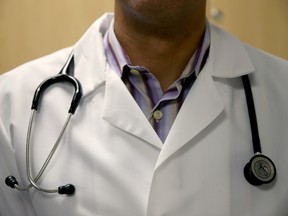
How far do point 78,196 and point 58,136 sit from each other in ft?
0.45

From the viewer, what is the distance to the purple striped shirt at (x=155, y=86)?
31.1 inches

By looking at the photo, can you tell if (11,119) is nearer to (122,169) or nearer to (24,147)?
(24,147)

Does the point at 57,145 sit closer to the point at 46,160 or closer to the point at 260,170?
the point at 46,160

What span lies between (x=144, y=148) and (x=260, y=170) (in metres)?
0.24

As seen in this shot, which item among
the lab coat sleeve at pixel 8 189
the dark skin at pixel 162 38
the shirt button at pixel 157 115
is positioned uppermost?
the dark skin at pixel 162 38

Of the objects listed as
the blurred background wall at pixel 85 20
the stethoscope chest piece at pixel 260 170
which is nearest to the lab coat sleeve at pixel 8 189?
the stethoscope chest piece at pixel 260 170

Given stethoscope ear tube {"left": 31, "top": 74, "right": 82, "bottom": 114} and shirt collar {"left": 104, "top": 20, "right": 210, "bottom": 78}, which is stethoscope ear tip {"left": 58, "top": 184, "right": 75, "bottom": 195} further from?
shirt collar {"left": 104, "top": 20, "right": 210, "bottom": 78}

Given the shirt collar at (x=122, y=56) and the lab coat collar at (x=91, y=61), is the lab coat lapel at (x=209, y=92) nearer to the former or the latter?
the shirt collar at (x=122, y=56)

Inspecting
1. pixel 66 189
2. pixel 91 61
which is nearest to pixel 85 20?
pixel 91 61

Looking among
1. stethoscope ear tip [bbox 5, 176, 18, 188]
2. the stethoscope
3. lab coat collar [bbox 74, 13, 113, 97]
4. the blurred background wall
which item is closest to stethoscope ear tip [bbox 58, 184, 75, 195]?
the stethoscope

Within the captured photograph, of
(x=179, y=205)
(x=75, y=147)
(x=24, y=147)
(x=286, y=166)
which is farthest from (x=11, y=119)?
(x=286, y=166)

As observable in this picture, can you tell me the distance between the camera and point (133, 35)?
853 mm

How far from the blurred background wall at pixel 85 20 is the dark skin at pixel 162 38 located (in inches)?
32.6

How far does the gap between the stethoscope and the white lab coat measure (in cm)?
2
